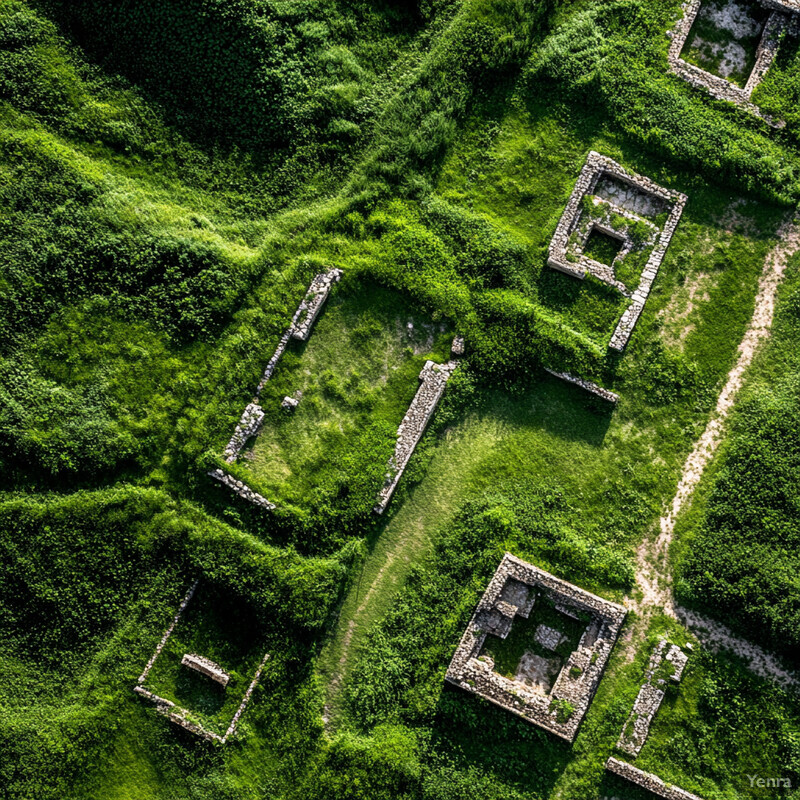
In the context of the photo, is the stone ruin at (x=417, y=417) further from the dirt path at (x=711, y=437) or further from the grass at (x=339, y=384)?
the dirt path at (x=711, y=437)

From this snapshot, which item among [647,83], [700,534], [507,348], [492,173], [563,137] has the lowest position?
[700,534]

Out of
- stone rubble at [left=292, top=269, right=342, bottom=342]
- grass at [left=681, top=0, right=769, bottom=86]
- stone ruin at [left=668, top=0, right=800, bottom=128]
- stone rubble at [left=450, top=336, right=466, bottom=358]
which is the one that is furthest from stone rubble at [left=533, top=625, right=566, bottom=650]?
grass at [left=681, top=0, right=769, bottom=86]

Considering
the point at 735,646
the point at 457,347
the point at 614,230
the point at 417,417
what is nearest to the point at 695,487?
the point at 735,646

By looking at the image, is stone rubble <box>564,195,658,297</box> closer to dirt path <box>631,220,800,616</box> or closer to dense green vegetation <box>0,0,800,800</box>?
dense green vegetation <box>0,0,800,800</box>

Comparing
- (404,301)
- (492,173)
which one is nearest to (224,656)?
(404,301)

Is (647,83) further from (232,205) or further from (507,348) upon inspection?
(232,205)

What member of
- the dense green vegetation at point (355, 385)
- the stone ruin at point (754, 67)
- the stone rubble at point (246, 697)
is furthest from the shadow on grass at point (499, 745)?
the stone ruin at point (754, 67)
